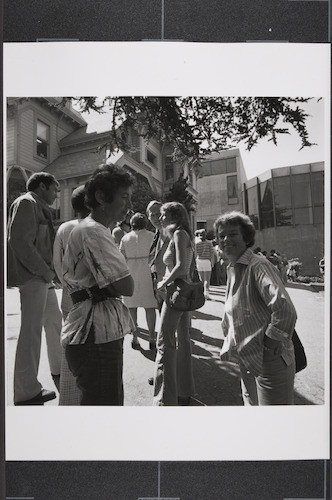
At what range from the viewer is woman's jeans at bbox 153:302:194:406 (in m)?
1.79

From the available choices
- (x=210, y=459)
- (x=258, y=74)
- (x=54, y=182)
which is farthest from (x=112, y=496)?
(x=258, y=74)

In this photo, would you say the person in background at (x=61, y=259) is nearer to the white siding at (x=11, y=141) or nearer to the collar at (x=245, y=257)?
the white siding at (x=11, y=141)

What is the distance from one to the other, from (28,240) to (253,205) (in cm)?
95

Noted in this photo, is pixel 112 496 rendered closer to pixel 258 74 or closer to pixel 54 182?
pixel 54 182

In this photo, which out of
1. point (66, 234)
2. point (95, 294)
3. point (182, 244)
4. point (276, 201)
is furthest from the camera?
point (276, 201)

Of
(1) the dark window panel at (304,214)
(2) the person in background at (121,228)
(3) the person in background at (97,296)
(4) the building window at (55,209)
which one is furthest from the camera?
(1) the dark window panel at (304,214)

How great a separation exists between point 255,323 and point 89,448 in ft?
2.87

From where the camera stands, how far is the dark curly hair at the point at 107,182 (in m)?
1.64

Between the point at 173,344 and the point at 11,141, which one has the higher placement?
the point at 11,141

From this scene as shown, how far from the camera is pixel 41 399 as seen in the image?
1.79m

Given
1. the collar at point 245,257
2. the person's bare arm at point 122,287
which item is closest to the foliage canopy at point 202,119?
the collar at point 245,257

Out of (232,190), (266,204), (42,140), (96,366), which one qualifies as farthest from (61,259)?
(266,204)

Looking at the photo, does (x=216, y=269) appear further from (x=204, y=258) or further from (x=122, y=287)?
(x=122, y=287)

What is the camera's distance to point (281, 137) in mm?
1838
